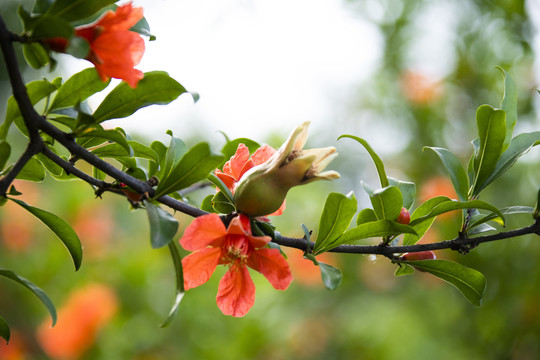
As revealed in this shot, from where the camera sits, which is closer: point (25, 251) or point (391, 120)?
point (25, 251)

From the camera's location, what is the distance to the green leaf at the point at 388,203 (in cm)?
66

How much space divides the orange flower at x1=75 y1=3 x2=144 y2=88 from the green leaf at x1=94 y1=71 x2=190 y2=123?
40 mm

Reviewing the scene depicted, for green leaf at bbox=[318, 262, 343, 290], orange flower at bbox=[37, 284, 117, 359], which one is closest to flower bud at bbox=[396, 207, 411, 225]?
green leaf at bbox=[318, 262, 343, 290]

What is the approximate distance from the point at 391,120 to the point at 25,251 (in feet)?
8.13

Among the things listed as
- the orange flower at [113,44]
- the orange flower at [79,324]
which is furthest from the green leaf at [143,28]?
the orange flower at [79,324]

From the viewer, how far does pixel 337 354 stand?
10.8 feet

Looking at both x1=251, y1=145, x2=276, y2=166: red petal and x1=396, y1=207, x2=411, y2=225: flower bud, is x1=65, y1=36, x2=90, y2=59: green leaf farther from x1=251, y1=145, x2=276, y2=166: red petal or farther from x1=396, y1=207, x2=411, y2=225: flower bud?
x1=396, y1=207, x2=411, y2=225: flower bud

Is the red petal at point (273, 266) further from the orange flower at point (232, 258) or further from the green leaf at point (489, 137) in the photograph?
the green leaf at point (489, 137)

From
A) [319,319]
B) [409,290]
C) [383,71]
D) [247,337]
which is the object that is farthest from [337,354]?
[383,71]

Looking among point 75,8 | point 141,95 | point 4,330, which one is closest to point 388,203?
point 141,95

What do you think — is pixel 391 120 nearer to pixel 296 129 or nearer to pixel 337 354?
pixel 337 354

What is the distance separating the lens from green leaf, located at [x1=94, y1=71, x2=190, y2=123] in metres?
0.63

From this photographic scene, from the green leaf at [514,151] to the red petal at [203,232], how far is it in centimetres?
43

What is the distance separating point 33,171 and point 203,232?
31 centimetres
